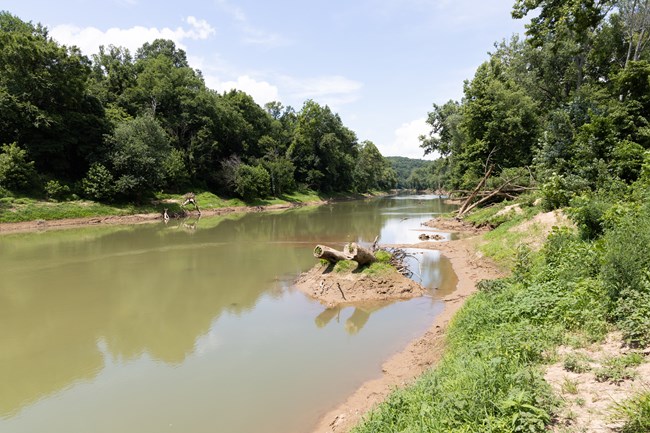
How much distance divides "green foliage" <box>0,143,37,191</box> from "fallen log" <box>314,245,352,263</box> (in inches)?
1289

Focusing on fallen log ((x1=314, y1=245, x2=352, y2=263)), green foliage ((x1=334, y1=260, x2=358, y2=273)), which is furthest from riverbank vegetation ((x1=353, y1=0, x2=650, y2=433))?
Result: fallen log ((x1=314, y1=245, x2=352, y2=263))

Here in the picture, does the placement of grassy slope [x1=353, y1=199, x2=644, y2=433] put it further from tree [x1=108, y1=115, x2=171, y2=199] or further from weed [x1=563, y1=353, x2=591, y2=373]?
tree [x1=108, y1=115, x2=171, y2=199]

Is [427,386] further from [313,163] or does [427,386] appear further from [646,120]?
[313,163]

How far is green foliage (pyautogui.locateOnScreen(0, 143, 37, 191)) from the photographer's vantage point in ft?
108

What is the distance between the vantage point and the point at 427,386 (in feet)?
19.0

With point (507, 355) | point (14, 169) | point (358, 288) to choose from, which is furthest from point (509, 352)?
point (14, 169)

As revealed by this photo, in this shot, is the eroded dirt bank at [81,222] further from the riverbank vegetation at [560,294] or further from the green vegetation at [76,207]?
the riverbank vegetation at [560,294]

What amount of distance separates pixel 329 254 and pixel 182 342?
6.43m

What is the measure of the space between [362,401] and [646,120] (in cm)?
2228

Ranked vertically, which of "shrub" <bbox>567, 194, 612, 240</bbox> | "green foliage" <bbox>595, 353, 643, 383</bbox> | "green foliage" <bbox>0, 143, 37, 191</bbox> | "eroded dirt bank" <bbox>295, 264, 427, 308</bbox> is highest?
"green foliage" <bbox>0, 143, 37, 191</bbox>

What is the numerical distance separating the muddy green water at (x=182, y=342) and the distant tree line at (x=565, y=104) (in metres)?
8.99

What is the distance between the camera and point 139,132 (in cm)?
4209

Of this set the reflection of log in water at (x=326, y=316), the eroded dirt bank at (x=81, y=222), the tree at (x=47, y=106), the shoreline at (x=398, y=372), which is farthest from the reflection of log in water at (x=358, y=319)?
the tree at (x=47, y=106)

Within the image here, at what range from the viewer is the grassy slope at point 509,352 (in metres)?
4.28
